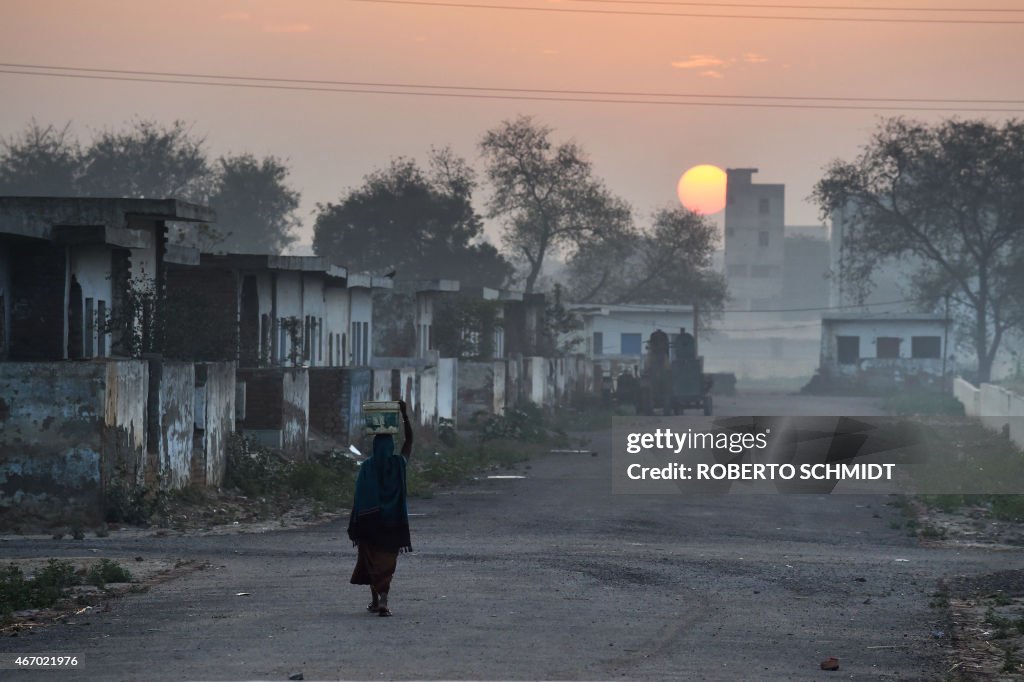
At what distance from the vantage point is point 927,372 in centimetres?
7350

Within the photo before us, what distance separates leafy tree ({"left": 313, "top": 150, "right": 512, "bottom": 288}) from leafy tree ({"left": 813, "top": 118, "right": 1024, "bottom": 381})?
1889cm

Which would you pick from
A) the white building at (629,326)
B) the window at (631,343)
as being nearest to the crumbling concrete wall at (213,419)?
the white building at (629,326)

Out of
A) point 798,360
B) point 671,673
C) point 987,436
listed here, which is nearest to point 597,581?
point 671,673

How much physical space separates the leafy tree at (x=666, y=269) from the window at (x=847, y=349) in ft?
34.8

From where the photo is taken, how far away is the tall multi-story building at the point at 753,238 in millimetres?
138375

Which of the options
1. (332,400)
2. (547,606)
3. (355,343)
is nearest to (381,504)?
(547,606)

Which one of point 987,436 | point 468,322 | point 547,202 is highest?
point 547,202

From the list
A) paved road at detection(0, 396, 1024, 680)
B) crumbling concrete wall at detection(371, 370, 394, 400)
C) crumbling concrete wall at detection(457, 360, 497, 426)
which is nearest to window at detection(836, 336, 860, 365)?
crumbling concrete wall at detection(457, 360, 497, 426)

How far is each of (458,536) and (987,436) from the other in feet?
83.2

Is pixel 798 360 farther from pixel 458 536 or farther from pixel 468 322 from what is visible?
pixel 458 536

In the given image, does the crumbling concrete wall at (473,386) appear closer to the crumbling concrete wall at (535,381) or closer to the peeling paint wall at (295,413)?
the crumbling concrete wall at (535,381)

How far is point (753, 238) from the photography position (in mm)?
139250

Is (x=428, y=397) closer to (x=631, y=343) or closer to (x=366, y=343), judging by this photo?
(x=366, y=343)

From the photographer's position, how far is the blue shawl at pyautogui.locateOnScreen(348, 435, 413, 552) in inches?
432
